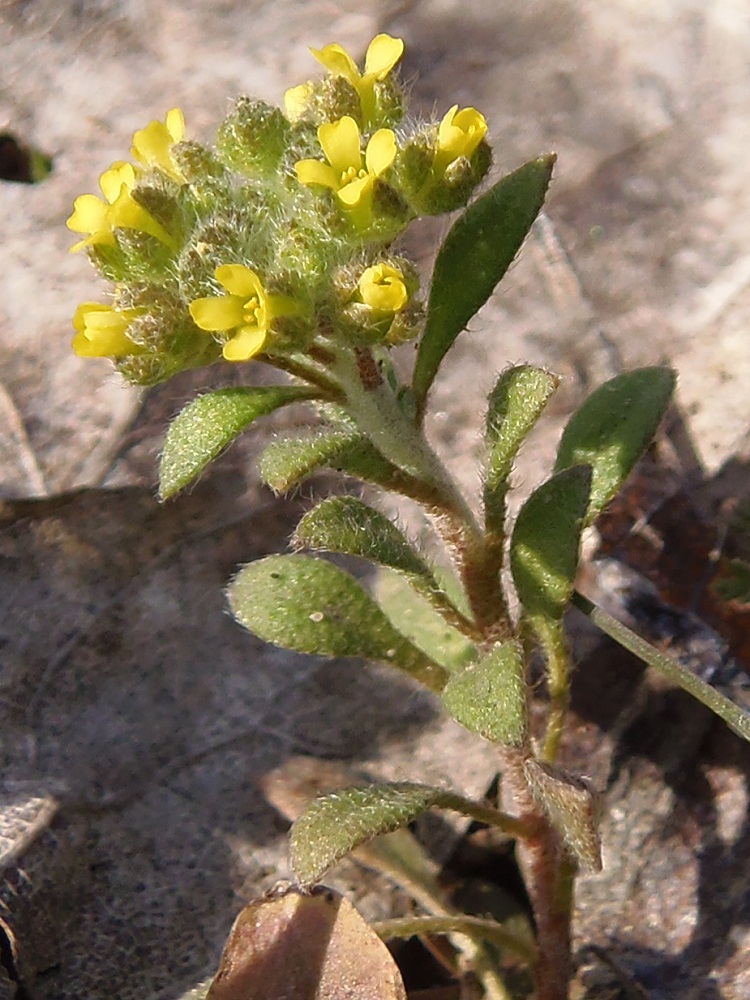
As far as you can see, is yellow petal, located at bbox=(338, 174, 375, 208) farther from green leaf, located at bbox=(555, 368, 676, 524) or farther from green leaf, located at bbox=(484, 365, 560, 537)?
green leaf, located at bbox=(555, 368, 676, 524)

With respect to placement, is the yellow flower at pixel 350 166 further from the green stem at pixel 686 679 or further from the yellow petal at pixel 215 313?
the green stem at pixel 686 679

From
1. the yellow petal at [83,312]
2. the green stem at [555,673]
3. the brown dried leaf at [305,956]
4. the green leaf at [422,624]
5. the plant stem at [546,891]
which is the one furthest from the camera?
the green leaf at [422,624]

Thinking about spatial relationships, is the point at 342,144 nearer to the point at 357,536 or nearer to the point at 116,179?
the point at 116,179

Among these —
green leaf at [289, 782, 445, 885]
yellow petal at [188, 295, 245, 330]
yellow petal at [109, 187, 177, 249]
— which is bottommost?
green leaf at [289, 782, 445, 885]

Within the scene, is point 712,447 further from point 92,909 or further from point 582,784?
point 92,909

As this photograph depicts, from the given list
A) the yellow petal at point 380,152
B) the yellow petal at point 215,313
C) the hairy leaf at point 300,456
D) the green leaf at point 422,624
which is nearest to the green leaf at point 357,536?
the hairy leaf at point 300,456

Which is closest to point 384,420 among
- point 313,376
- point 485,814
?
point 313,376

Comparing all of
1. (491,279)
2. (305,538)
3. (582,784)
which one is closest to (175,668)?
(305,538)

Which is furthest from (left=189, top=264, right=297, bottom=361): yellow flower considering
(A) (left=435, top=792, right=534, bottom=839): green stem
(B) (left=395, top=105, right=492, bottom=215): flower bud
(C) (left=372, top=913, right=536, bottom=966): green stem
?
(C) (left=372, top=913, right=536, bottom=966): green stem
